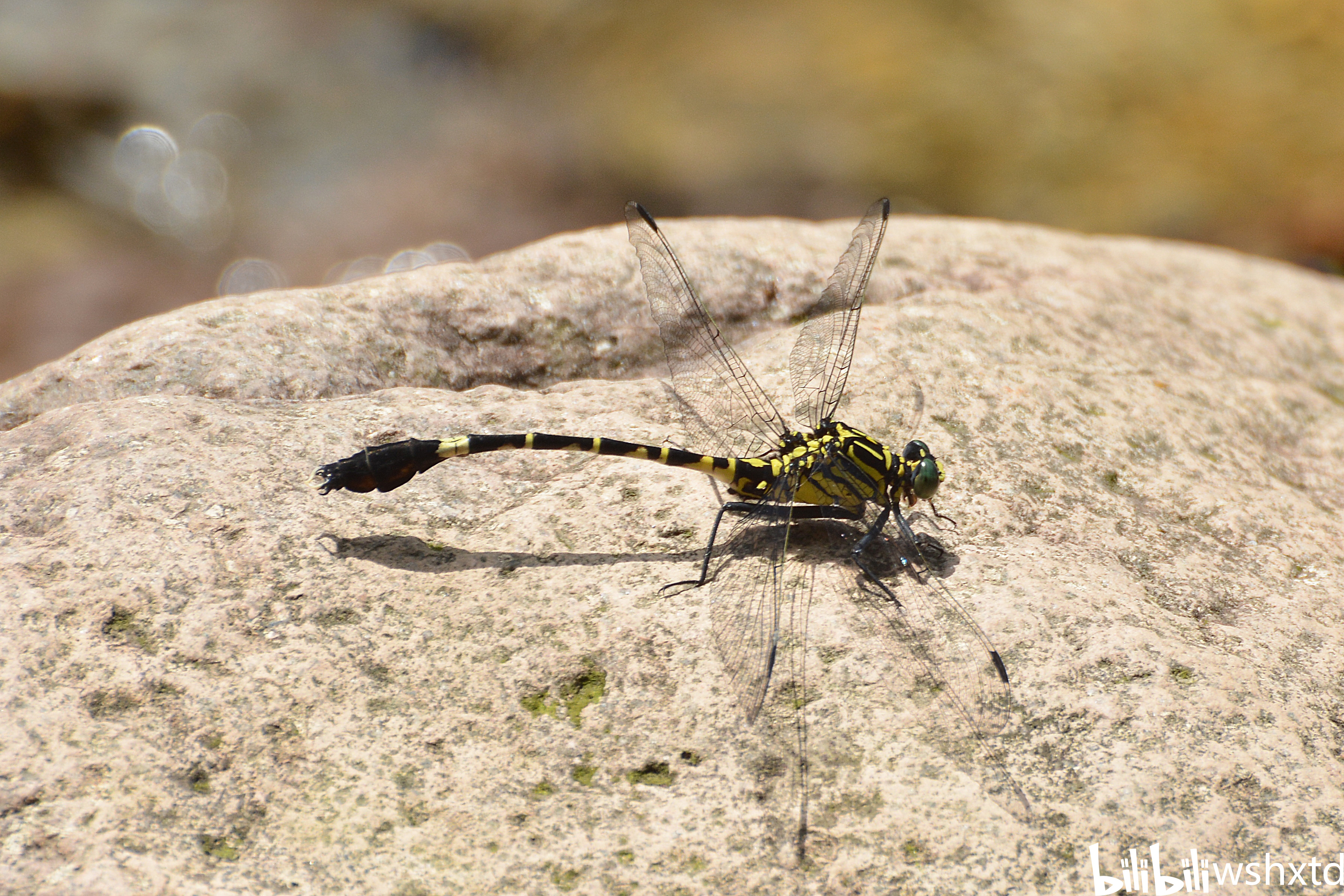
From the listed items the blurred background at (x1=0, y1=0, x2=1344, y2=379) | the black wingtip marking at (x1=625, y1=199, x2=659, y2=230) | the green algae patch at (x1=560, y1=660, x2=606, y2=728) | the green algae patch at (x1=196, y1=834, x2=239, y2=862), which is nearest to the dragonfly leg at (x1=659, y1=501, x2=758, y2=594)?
the green algae patch at (x1=560, y1=660, x2=606, y2=728)

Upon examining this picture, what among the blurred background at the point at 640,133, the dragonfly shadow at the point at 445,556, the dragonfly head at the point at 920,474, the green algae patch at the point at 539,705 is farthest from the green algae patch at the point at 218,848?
the blurred background at the point at 640,133

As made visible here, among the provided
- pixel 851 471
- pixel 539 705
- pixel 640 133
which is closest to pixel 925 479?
pixel 851 471

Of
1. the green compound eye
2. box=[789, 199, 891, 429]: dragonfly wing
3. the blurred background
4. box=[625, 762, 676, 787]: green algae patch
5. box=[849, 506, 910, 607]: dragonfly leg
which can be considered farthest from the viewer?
the blurred background

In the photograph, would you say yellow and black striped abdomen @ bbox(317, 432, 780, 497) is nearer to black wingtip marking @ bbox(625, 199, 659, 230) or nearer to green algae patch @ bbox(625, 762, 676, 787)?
black wingtip marking @ bbox(625, 199, 659, 230)

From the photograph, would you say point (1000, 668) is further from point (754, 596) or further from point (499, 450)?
point (499, 450)

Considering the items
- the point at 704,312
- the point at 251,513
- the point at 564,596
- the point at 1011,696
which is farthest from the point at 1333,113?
the point at 251,513

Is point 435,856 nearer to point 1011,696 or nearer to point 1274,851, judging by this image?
point 1011,696

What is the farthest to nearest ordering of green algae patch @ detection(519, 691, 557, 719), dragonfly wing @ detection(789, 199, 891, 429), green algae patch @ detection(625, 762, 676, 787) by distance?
dragonfly wing @ detection(789, 199, 891, 429) < green algae patch @ detection(519, 691, 557, 719) < green algae patch @ detection(625, 762, 676, 787)
